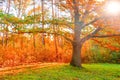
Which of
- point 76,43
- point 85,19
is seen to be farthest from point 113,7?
point 76,43

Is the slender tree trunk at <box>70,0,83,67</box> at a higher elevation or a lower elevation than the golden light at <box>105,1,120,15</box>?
lower

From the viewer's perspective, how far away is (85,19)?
1720cm

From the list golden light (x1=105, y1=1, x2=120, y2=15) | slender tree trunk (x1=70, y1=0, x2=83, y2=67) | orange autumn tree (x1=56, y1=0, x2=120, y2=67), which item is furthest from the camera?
slender tree trunk (x1=70, y1=0, x2=83, y2=67)

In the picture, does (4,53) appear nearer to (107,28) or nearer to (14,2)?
(107,28)

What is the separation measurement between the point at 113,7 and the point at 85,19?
266 centimetres

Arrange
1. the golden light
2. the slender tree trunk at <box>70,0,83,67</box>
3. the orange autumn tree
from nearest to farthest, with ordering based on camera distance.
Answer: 1. the golden light
2. the orange autumn tree
3. the slender tree trunk at <box>70,0,83,67</box>

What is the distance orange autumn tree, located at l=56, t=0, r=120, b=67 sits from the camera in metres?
16.1

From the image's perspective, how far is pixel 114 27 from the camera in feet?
53.8

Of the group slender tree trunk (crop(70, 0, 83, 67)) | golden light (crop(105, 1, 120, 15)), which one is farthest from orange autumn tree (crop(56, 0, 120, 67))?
golden light (crop(105, 1, 120, 15))

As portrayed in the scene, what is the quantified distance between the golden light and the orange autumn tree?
12.7 inches

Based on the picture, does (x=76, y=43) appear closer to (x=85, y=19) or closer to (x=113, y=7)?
(x=85, y=19)

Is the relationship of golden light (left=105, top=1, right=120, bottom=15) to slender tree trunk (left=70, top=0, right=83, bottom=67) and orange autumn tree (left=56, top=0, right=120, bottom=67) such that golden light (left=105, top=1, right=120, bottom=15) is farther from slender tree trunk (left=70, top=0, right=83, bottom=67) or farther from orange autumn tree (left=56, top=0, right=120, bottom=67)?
slender tree trunk (left=70, top=0, right=83, bottom=67)

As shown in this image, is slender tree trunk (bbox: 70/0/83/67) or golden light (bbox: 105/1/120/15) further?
slender tree trunk (bbox: 70/0/83/67)

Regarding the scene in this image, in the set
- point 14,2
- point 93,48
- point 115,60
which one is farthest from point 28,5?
point 115,60
